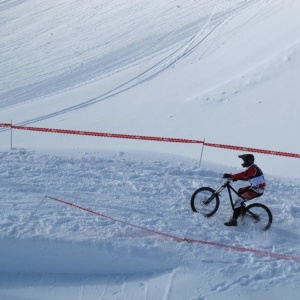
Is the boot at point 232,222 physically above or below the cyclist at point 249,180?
below

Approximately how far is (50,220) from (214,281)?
9.99 ft

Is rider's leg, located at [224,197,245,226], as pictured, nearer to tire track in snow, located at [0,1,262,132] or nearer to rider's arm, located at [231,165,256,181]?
rider's arm, located at [231,165,256,181]

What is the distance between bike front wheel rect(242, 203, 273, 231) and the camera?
8227 millimetres

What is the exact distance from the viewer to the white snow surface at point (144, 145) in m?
7.28

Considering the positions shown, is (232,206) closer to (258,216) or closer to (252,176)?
(258,216)

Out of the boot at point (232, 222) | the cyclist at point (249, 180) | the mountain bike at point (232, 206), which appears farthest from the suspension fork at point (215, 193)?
the boot at point (232, 222)

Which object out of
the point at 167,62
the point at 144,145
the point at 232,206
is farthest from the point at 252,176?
the point at 167,62

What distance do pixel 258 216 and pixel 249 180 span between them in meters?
0.73

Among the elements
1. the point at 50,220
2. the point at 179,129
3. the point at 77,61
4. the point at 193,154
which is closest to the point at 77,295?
the point at 50,220

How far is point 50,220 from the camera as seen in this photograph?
26.2 ft

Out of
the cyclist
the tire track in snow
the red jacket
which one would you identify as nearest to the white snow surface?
the tire track in snow

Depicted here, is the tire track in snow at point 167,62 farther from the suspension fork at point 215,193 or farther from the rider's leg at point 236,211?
the rider's leg at point 236,211

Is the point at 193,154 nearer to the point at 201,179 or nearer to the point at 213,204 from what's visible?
the point at 201,179

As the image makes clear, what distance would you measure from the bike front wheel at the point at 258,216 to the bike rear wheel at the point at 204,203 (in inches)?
23.0
